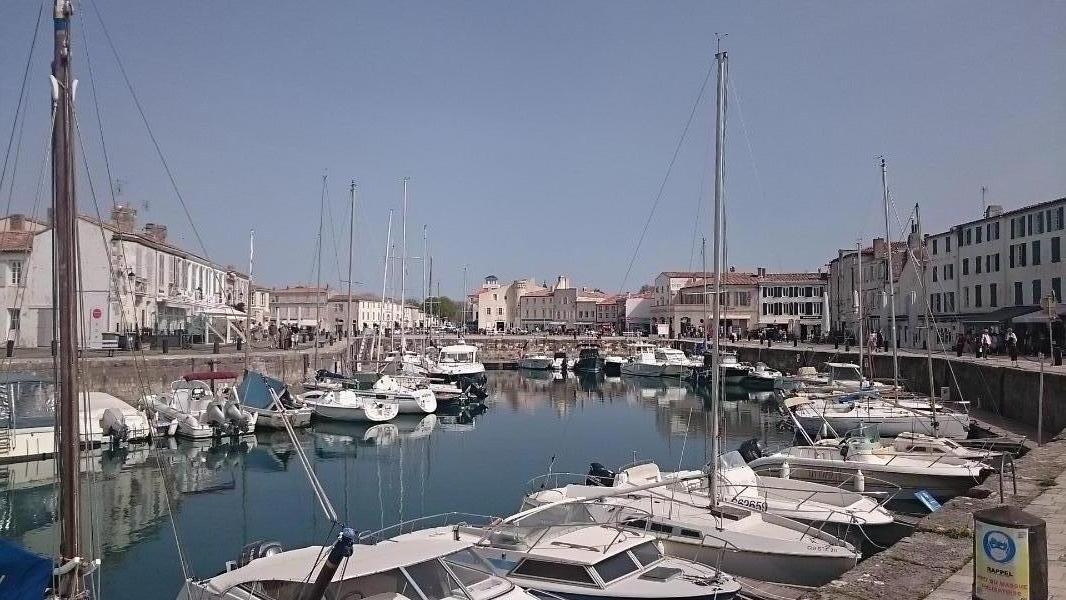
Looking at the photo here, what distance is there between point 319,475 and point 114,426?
34.9ft

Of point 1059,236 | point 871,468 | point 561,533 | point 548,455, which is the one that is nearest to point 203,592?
point 561,533

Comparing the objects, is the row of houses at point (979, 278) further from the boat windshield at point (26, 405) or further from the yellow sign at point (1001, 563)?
the boat windshield at point (26, 405)

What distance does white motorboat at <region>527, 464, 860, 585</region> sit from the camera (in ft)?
48.0

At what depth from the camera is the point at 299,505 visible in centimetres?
2505

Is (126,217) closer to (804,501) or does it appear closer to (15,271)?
(15,271)

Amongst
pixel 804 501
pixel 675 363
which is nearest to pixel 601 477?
pixel 804 501

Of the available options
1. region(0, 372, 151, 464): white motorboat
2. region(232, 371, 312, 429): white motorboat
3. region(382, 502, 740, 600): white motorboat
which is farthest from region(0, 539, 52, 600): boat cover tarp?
region(232, 371, 312, 429): white motorboat

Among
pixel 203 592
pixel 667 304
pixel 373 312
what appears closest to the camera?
pixel 203 592

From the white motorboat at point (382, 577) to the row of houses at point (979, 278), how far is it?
122ft

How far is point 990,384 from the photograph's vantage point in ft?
125

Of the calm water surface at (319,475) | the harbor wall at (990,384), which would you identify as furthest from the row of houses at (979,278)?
the calm water surface at (319,475)

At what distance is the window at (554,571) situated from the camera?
12.8 meters

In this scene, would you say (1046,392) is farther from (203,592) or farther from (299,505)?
(203,592)

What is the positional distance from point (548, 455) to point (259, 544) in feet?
71.8
